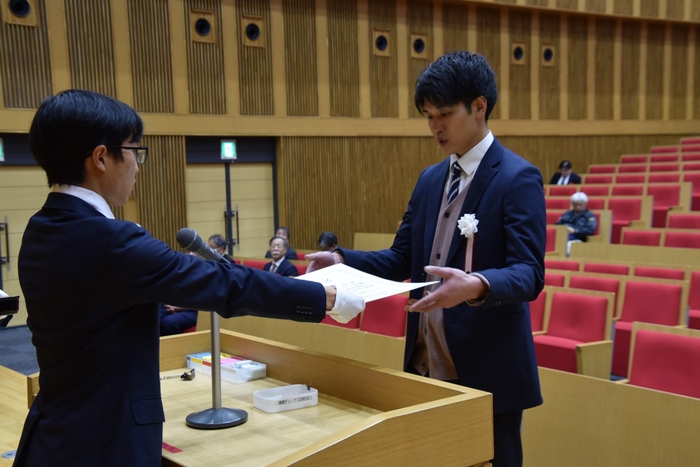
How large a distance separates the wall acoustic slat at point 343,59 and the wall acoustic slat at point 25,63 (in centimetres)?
296

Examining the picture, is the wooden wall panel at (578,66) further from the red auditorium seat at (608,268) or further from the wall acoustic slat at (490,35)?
the red auditorium seat at (608,268)

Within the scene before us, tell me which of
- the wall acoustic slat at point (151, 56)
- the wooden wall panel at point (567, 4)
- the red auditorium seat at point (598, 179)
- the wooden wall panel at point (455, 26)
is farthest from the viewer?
the wooden wall panel at point (567, 4)

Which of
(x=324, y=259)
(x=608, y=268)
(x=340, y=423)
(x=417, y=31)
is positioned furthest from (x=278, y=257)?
(x=417, y=31)

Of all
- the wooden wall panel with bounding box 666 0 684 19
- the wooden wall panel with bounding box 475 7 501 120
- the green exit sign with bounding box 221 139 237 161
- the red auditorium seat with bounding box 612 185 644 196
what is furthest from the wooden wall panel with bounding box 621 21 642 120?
the green exit sign with bounding box 221 139 237 161

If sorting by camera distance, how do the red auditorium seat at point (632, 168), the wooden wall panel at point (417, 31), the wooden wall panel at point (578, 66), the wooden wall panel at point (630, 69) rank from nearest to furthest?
the wooden wall panel at point (417, 31) → the red auditorium seat at point (632, 168) → the wooden wall panel at point (578, 66) → the wooden wall panel at point (630, 69)

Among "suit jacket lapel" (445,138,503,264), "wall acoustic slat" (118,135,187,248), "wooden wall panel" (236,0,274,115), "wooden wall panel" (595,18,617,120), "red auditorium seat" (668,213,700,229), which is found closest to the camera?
"suit jacket lapel" (445,138,503,264)

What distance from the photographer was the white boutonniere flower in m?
1.48

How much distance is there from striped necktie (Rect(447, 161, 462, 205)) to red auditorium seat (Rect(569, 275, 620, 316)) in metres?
2.71

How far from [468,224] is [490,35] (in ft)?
27.0

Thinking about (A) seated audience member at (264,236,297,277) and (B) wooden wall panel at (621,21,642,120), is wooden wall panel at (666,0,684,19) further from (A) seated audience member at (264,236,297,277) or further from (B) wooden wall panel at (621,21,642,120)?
(A) seated audience member at (264,236,297,277)

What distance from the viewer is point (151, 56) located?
6.73 metres

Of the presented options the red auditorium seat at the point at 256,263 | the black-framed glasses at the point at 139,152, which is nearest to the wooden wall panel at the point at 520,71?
the red auditorium seat at the point at 256,263

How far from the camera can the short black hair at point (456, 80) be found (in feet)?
4.88

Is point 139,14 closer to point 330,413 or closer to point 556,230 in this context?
point 556,230
